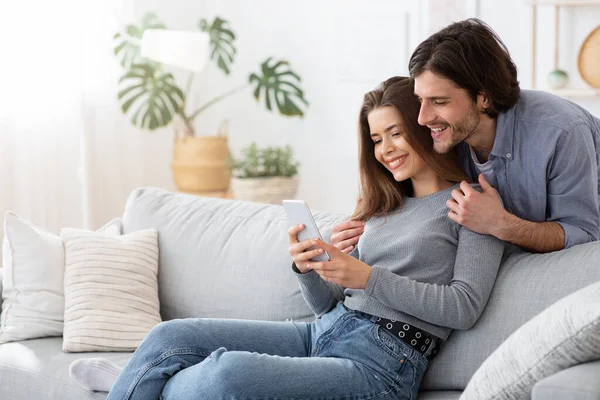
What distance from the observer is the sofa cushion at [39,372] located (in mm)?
2232

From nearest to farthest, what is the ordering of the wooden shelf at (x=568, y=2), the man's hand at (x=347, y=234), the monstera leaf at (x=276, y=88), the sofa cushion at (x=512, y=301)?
the sofa cushion at (x=512, y=301) → the man's hand at (x=347, y=234) → the wooden shelf at (x=568, y=2) → the monstera leaf at (x=276, y=88)

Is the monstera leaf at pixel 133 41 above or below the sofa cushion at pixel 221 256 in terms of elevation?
above

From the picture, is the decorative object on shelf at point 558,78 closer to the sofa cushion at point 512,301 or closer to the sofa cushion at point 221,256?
the sofa cushion at point 221,256

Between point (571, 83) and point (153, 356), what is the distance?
9.83ft

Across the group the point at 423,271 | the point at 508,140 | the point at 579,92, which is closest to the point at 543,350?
the point at 423,271

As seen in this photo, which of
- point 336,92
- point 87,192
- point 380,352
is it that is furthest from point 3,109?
point 380,352

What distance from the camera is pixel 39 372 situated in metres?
2.30

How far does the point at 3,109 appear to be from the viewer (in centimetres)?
396

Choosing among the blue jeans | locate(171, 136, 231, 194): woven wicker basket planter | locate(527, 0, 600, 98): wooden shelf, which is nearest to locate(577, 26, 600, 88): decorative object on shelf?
locate(527, 0, 600, 98): wooden shelf

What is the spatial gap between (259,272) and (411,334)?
0.68 m

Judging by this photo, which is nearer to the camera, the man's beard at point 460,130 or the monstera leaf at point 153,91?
the man's beard at point 460,130

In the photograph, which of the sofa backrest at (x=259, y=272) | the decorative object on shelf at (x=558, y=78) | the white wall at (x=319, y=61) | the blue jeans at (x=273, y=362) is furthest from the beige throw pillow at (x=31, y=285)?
the decorative object on shelf at (x=558, y=78)

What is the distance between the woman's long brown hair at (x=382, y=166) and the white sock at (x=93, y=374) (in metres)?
0.75

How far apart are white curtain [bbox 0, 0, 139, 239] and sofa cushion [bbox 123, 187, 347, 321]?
1.42m
